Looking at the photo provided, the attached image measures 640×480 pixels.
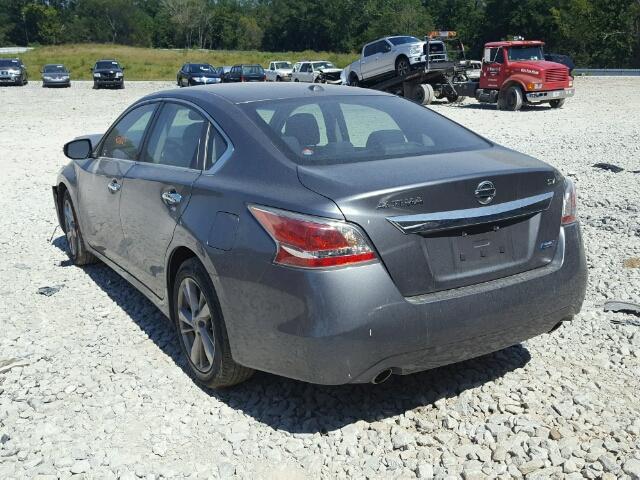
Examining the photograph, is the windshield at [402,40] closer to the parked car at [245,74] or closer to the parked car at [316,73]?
the parked car at [316,73]

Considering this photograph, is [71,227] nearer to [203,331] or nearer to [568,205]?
[203,331]

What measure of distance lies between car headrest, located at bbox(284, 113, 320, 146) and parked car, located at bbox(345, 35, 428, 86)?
2282cm

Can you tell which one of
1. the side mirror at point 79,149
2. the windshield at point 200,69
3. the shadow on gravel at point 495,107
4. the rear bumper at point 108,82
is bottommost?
the rear bumper at point 108,82

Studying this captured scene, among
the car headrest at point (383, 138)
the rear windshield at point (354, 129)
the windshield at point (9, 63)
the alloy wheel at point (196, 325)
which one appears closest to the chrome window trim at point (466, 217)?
the rear windshield at point (354, 129)

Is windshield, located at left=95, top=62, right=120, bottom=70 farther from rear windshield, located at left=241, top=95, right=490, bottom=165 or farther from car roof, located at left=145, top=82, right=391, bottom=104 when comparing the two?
rear windshield, located at left=241, top=95, right=490, bottom=165

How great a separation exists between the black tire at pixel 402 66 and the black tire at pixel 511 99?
4.40m

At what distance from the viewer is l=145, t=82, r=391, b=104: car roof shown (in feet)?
13.5

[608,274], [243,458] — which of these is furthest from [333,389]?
[608,274]

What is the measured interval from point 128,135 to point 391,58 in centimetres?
2319

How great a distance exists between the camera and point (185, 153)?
409 cm

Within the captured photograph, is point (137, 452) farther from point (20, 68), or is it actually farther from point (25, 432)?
point (20, 68)

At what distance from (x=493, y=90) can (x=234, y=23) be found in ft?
372

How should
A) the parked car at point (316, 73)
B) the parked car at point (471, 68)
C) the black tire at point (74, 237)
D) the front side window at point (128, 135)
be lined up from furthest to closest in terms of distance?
the parked car at point (316, 73), the parked car at point (471, 68), the black tire at point (74, 237), the front side window at point (128, 135)

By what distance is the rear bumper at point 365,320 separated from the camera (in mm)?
2986
